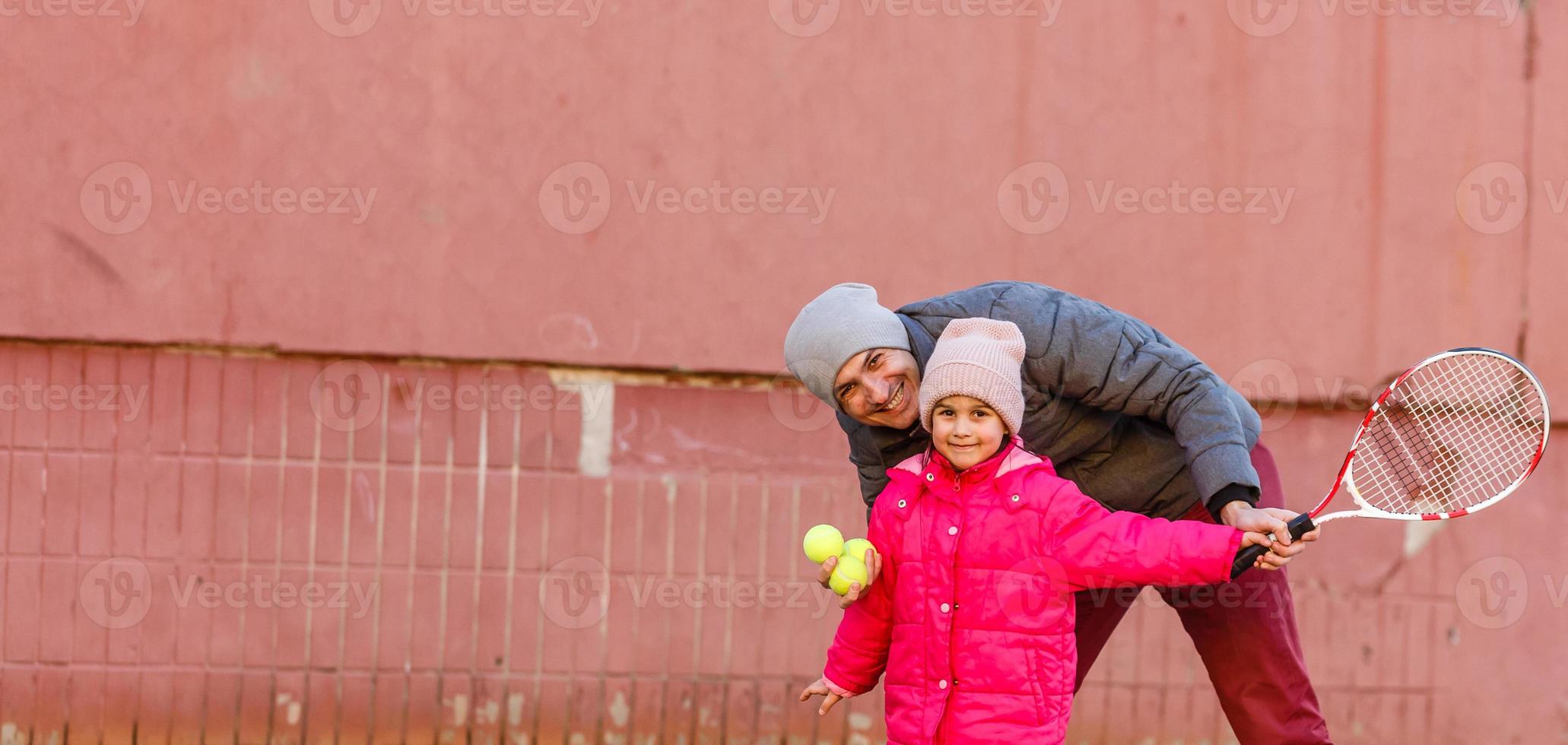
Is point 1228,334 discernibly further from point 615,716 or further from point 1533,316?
point 615,716

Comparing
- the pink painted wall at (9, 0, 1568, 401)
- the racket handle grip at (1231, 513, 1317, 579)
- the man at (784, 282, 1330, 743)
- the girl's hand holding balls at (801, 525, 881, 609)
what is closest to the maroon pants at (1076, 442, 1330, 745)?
the man at (784, 282, 1330, 743)

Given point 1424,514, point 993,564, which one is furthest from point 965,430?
point 1424,514

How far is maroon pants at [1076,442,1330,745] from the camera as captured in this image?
3.34 metres

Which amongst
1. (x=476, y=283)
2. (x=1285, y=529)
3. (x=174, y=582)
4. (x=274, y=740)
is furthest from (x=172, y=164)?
(x=1285, y=529)

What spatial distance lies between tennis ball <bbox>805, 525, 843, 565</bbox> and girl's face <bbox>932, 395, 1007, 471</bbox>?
0.32 m

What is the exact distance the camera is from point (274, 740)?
5340mm

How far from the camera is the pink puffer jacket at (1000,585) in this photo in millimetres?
3113

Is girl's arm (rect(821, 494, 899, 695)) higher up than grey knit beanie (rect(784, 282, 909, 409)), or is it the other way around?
grey knit beanie (rect(784, 282, 909, 409))

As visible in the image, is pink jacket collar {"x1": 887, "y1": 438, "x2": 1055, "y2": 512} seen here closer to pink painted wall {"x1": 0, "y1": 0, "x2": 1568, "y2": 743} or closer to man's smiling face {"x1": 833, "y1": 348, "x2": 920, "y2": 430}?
man's smiling face {"x1": 833, "y1": 348, "x2": 920, "y2": 430}

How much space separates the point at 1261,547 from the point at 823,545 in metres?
0.93

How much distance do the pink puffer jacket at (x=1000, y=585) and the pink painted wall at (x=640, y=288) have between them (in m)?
2.27

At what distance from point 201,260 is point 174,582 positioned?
3.89 feet

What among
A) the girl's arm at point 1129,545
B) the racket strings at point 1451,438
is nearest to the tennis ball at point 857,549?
the girl's arm at point 1129,545

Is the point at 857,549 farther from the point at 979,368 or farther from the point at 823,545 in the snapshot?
the point at 979,368
